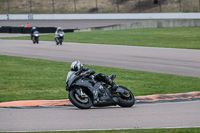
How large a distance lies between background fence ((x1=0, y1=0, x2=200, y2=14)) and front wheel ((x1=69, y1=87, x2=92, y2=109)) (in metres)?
56.7

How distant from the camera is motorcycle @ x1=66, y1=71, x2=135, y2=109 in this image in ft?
32.5

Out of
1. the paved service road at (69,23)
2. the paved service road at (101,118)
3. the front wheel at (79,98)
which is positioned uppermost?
the paved service road at (69,23)

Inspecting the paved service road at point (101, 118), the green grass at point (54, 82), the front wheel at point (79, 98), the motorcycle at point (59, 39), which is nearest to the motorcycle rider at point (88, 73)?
the front wheel at point (79, 98)

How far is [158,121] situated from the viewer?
849 cm

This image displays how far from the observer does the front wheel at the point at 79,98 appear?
989cm

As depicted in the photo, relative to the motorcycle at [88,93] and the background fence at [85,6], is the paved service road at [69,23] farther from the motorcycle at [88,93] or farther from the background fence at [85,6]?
the motorcycle at [88,93]

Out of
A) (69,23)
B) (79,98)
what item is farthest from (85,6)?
(79,98)

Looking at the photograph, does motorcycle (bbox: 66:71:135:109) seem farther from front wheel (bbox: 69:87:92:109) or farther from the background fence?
the background fence

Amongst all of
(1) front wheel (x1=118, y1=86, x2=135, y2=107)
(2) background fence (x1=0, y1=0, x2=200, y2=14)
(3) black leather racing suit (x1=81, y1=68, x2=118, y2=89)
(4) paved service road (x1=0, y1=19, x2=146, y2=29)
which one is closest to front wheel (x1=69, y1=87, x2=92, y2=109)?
(3) black leather racing suit (x1=81, y1=68, x2=118, y2=89)

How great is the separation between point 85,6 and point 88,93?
62.1 m

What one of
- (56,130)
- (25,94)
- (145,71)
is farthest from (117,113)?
(145,71)

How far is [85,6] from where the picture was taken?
71312 millimetres

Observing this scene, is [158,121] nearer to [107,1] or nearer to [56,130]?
[56,130]

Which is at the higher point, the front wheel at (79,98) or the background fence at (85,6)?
the background fence at (85,6)
